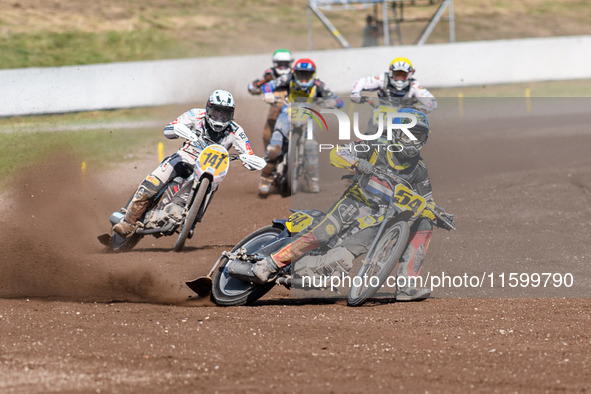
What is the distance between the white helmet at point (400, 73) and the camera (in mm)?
14516

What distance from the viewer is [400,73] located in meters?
14.6

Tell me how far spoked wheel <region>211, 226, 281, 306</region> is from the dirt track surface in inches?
9.0

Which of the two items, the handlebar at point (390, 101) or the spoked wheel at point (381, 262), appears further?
the handlebar at point (390, 101)

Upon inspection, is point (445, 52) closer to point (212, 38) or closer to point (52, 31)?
point (212, 38)

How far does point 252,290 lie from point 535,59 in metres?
21.7

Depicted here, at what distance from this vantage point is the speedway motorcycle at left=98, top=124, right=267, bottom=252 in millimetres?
10516

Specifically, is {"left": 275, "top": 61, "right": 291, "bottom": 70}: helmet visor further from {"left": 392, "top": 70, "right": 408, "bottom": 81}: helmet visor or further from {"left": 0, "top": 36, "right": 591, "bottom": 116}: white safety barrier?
{"left": 0, "top": 36, "right": 591, "bottom": 116}: white safety barrier

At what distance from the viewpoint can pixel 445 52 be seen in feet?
89.6

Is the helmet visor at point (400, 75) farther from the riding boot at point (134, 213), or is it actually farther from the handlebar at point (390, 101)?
the riding boot at point (134, 213)

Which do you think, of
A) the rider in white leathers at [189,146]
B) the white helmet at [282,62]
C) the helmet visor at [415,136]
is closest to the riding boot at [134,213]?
the rider in white leathers at [189,146]

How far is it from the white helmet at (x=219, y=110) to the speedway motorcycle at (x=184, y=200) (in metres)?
0.28

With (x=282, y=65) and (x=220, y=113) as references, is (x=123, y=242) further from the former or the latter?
(x=282, y=65)

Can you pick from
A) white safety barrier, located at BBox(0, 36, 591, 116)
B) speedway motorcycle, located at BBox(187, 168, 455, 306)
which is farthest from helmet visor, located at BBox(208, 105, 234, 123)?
white safety barrier, located at BBox(0, 36, 591, 116)

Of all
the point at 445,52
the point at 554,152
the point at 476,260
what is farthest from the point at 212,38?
the point at 476,260
